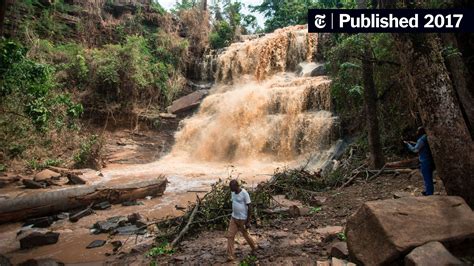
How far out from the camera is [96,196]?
8438mm

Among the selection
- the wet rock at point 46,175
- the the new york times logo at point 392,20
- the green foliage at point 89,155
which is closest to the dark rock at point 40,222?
the wet rock at point 46,175

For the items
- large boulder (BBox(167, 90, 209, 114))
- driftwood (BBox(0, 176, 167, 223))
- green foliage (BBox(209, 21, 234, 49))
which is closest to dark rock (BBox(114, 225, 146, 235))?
driftwood (BBox(0, 176, 167, 223))

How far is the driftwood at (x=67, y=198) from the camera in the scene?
288 inches

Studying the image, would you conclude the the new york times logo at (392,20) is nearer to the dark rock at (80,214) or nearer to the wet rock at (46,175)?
the dark rock at (80,214)

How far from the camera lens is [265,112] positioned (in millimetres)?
16125

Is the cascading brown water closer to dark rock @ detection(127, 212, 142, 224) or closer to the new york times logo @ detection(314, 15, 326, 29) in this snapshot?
the new york times logo @ detection(314, 15, 326, 29)

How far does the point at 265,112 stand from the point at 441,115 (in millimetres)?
11866

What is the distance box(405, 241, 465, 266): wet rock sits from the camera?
3.15m

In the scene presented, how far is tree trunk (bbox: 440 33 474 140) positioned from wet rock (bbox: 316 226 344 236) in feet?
9.69

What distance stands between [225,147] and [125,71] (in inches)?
283

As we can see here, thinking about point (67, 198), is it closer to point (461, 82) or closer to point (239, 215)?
point (239, 215)

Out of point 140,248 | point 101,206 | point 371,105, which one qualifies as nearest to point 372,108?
point 371,105

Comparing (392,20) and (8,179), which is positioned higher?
(392,20)

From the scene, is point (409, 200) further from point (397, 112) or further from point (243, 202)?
point (397, 112)
